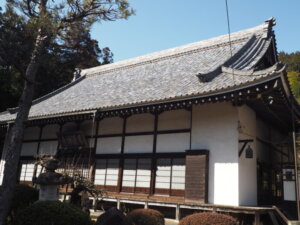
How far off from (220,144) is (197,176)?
1.35 metres

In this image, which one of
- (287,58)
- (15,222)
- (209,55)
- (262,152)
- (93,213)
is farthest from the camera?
(287,58)

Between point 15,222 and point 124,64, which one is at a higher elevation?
point 124,64

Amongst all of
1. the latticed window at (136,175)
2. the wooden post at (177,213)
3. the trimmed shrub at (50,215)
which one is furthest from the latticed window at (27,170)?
the trimmed shrub at (50,215)

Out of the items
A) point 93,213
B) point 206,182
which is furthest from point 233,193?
point 93,213

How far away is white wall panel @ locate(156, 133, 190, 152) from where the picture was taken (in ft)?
37.1

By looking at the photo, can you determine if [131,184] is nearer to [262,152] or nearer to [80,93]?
[262,152]

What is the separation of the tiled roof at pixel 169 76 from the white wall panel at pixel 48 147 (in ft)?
5.21

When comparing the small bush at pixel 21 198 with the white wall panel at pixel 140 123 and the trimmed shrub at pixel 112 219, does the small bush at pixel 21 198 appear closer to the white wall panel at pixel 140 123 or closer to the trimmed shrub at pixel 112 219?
the trimmed shrub at pixel 112 219

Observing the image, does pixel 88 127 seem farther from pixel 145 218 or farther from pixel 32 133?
pixel 145 218

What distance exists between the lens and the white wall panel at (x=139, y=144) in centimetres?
1216

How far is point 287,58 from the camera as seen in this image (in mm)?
46469

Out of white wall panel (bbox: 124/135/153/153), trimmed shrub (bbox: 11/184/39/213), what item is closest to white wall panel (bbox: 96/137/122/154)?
white wall panel (bbox: 124/135/153/153)

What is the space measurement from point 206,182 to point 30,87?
6357 mm

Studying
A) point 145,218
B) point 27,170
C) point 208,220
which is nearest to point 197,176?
point 145,218
